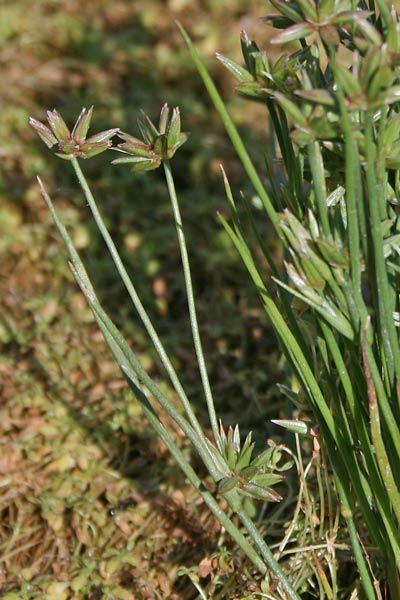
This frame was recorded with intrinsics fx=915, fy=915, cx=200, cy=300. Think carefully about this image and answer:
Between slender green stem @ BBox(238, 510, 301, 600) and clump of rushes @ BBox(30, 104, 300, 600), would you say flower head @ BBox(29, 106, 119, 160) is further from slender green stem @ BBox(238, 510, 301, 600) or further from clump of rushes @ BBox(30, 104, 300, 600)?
slender green stem @ BBox(238, 510, 301, 600)

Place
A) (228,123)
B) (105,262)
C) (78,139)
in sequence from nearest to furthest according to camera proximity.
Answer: (228,123)
(78,139)
(105,262)

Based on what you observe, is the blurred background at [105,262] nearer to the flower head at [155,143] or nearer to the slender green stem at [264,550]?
the slender green stem at [264,550]

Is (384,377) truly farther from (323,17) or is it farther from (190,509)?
(190,509)

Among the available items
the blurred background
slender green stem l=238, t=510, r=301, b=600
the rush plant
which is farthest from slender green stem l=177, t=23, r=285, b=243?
the blurred background

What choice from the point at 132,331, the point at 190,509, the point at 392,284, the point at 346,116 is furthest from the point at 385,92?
the point at 132,331

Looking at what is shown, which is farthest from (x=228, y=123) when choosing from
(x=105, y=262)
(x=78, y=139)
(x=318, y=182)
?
(x=105, y=262)

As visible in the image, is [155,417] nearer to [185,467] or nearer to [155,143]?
[185,467]

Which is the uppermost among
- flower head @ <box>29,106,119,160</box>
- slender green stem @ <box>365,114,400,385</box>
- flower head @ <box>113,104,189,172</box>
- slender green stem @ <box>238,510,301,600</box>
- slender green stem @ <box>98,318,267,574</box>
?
flower head @ <box>29,106,119,160</box>

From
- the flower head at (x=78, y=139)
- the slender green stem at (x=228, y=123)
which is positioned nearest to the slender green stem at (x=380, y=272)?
the slender green stem at (x=228, y=123)
